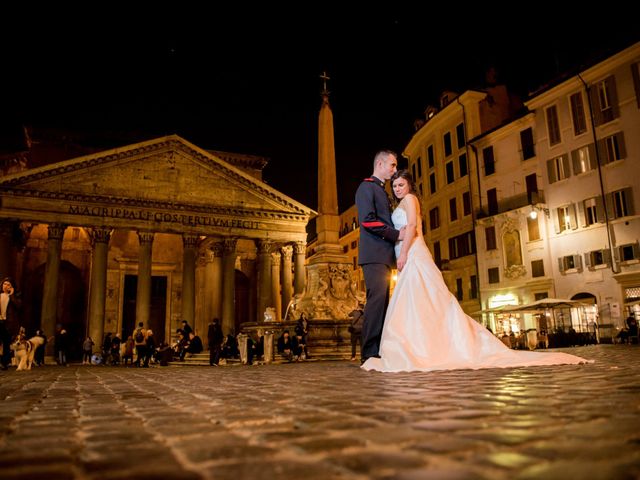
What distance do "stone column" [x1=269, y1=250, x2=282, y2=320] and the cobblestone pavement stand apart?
29.0m

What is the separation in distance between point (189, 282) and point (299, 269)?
713 centimetres

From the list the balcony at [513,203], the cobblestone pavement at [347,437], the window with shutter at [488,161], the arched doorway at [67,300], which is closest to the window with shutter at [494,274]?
the balcony at [513,203]

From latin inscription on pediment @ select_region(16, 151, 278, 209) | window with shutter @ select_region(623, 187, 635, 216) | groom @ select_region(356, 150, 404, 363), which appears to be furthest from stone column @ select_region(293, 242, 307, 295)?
groom @ select_region(356, 150, 404, 363)

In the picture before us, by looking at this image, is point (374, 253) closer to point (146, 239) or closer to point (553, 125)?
point (553, 125)

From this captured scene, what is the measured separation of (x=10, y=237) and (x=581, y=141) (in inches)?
1186

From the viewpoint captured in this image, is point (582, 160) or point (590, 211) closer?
point (590, 211)

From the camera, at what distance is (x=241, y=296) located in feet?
127

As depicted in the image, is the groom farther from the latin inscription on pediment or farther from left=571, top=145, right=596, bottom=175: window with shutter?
the latin inscription on pediment

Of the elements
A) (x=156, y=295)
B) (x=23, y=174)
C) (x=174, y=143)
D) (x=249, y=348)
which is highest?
(x=174, y=143)

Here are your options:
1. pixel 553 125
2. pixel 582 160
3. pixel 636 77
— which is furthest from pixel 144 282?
pixel 636 77

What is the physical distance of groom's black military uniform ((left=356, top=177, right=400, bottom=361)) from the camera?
5.84 m

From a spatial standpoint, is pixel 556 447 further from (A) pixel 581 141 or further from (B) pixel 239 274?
(B) pixel 239 274

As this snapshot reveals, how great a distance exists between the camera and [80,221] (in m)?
28.0

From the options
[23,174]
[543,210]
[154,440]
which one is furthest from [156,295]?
[154,440]
